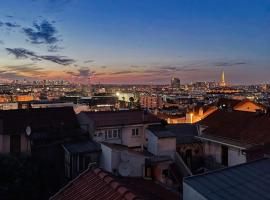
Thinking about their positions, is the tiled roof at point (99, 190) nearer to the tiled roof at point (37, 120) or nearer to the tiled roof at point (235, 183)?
the tiled roof at point (235, 183)

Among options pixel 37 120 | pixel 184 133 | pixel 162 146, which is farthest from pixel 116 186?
pixel 184 133

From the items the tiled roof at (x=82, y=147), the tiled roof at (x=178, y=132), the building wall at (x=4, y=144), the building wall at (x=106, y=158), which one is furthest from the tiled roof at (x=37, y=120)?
the tiled roof at (x=178, y=132)

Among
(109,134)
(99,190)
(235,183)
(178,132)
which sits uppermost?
(235,183)

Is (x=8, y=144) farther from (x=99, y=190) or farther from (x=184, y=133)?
(x=99, y=190)

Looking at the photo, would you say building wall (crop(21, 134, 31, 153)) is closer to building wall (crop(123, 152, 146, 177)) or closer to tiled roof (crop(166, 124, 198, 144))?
building wall (crop(123, 152, 146, 177))

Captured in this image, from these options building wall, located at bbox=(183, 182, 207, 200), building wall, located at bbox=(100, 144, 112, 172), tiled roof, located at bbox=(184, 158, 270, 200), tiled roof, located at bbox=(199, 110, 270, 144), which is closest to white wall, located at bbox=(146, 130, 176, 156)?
tiled roof, located at bbox=(199, 110, 270, 144)

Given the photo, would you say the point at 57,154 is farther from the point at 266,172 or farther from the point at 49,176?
the point at 266,172
